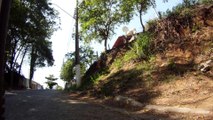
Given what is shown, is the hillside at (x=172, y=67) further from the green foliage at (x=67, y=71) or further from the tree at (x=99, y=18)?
the green foliage at (x=67, y=71)

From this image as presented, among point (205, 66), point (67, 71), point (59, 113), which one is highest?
point (67, 71)

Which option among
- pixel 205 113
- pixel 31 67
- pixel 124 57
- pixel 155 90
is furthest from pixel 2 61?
pixel 31 67

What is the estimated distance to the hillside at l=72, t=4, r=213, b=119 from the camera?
37.3 feet

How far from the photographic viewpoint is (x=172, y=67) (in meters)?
13.5

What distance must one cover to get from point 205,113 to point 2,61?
20.3 feet

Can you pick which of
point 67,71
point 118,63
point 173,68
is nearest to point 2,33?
point 173,68

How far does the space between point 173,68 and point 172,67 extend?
0.34 feet

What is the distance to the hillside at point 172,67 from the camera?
11.4 meters

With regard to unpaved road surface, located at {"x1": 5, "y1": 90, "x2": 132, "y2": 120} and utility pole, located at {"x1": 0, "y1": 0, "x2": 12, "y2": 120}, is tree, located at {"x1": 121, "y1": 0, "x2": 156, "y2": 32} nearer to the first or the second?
unpaved road surface, located at {"x1": 5, "y1": 90, "x2": 132, "y2": 120}

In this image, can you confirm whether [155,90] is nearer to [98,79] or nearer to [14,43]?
[98,79]

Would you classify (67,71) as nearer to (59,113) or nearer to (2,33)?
(59,113)

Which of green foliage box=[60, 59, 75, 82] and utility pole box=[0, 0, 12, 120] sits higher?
green foliage box=[60, 59, 75, 82]

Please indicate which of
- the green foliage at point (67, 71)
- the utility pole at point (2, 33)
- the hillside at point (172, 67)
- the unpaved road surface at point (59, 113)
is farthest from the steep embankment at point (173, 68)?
the green foliage at point (67, 71)

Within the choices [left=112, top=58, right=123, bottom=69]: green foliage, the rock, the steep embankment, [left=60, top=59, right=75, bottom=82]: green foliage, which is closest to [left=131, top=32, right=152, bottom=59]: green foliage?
the steep embankment
